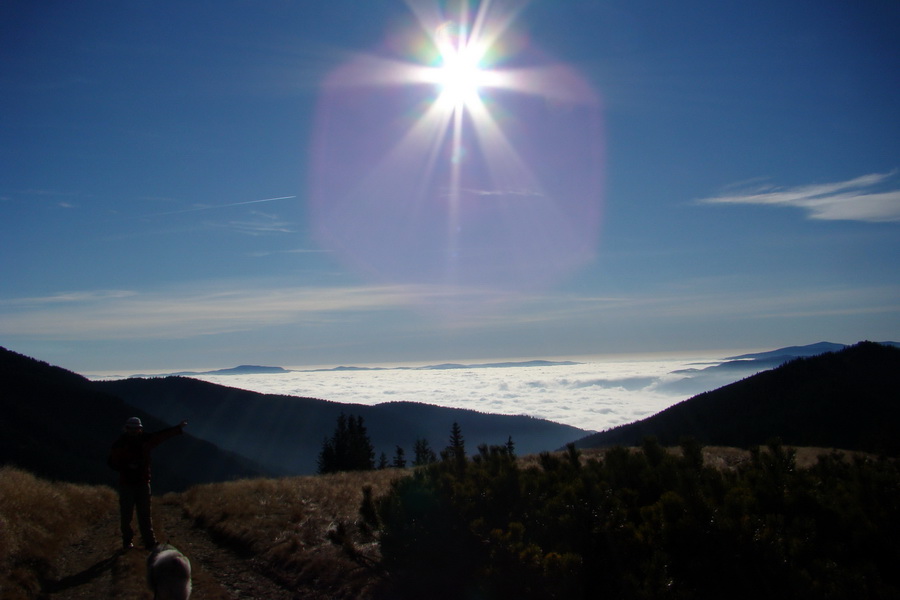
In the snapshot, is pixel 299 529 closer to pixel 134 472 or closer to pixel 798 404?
pixel 134 472

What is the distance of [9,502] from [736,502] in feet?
36.4

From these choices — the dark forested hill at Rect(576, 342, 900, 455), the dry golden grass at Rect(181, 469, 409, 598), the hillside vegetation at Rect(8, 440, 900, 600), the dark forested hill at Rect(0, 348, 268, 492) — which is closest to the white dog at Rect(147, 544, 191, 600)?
the hillside vegetation at Rect(8, 440, 900, 600)

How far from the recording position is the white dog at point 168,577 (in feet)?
15.1

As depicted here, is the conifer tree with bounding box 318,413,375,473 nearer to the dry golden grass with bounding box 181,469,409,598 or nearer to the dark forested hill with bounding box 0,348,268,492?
the dark forested hill with bounding box 0,348,268,492

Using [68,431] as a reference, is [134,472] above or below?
above

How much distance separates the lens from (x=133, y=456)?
880 centimetres

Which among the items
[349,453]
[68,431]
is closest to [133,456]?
[349,453]

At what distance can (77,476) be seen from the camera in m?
72.1

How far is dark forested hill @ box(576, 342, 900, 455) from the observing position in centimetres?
10206

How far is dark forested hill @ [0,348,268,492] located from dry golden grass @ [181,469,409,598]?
50444 millimetres

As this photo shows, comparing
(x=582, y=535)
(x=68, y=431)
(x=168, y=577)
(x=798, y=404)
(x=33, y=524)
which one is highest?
(x=168, y=577)

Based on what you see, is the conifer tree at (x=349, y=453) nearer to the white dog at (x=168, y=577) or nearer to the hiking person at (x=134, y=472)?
the hiking person at (x=134, y=472)

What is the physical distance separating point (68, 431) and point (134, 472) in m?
101

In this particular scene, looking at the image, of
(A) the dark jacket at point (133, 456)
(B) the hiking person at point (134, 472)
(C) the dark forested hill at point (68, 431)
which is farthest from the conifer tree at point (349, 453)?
(A) the dark jacket at point (133, 456)
